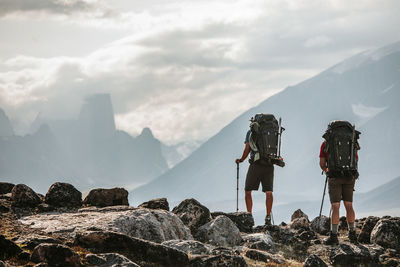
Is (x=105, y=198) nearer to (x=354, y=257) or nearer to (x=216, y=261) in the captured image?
(x=216, y=261)

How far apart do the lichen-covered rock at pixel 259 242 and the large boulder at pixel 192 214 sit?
188 centimetres

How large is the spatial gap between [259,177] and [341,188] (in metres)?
3.23

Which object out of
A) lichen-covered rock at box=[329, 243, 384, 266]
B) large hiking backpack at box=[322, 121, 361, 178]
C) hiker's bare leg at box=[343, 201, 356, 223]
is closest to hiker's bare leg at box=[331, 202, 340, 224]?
hiker's bare leg at box=[343, 201, 356, 223]

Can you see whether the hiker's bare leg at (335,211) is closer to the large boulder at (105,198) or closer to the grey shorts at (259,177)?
the grey shorts at (259,177)

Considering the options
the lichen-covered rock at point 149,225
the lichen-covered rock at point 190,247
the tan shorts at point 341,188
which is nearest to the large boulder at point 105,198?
A: the lichen-covered rock at point 149,225

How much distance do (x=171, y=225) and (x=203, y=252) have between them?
2788mm

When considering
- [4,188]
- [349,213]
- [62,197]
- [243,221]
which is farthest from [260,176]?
[4,188]

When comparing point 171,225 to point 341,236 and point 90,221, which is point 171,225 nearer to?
point 90,221

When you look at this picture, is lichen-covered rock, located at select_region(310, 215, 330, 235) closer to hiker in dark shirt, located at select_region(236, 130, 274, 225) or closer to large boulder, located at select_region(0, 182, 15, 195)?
hiker in dark shirt, located at select_region(236, 130, 274, 225)

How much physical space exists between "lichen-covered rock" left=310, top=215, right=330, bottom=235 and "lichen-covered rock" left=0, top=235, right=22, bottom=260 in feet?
44.5

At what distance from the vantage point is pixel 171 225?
16547 mm

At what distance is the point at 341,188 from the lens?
18.7 metres

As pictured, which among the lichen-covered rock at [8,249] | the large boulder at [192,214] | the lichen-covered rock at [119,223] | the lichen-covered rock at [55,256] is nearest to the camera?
the lichen-covered rock at [55,256]

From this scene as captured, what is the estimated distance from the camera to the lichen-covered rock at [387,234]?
18.9m
